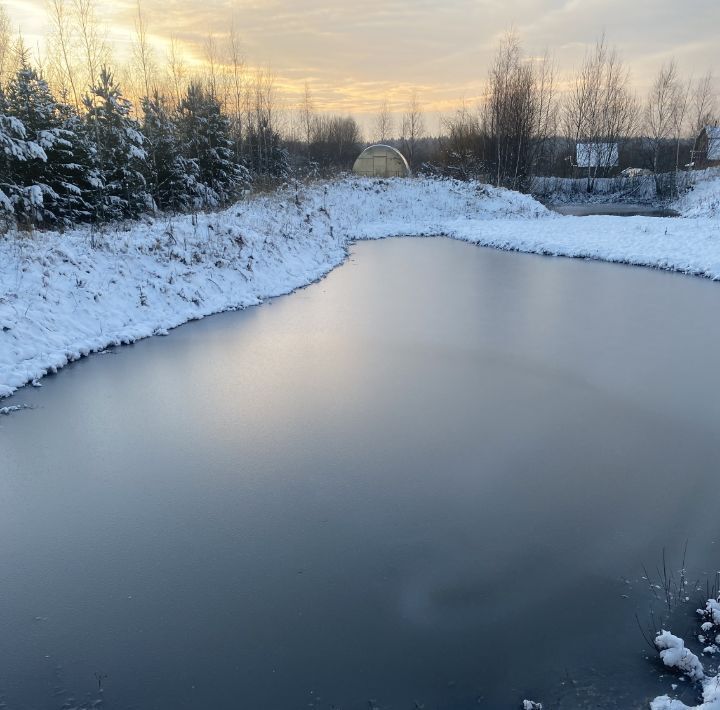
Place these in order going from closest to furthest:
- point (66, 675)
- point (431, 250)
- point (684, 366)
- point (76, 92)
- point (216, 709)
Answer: point (216, 709), point (66, 675), point (684, 366), point (431, 250), point (76, 92)

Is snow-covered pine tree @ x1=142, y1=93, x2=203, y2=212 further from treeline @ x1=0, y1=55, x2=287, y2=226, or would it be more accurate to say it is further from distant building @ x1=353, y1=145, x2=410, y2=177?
distant building @ x1=353, y1=145, x2=410, y2=177

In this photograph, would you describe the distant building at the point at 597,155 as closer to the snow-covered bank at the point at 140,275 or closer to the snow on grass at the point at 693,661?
the snow-covered bank at the point at 140,275

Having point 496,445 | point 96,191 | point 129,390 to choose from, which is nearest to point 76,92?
point 96,191

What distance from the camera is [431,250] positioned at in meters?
17.4

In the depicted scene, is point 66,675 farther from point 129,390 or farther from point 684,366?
point 684,366

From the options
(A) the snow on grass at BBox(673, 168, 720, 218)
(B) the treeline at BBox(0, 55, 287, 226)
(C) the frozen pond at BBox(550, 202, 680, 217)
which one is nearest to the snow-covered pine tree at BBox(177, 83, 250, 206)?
(B) the treeline at BBox(0, 55, 287, 226)

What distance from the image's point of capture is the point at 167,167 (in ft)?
58.2

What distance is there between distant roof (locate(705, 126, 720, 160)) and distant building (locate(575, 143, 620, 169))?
213 inches

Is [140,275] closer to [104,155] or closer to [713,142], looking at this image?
[104,155]

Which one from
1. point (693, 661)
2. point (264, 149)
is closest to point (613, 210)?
point (264, 149)

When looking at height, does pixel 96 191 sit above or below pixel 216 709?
above

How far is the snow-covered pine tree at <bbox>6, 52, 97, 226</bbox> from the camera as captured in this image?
41.9 feet

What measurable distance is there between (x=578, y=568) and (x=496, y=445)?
1725 mm

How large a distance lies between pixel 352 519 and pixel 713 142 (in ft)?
144
